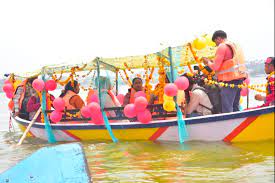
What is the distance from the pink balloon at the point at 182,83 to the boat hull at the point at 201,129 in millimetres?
645

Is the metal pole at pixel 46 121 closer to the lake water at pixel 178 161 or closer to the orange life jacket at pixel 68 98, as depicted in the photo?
the orange life jacket at pixel 68 98

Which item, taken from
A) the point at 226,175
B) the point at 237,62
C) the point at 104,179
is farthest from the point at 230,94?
the point at 104,179

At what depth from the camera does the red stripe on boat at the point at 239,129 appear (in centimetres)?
662

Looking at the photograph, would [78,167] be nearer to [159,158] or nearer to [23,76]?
[159,158]

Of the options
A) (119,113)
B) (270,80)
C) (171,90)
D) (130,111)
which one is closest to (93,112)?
(119,113)

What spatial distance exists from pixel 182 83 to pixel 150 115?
1.01m

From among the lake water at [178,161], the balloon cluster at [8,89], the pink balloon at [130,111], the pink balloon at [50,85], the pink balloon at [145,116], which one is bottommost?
the lake water at [178,161]

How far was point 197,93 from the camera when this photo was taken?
23.9ft

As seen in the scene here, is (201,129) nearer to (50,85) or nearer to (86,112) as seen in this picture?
(86,112)

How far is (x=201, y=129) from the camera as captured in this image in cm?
714

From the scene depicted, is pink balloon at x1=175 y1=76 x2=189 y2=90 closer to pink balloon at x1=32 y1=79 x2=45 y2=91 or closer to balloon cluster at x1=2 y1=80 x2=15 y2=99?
pink balloon at x1=32 y1=79 x2=45 y2=91

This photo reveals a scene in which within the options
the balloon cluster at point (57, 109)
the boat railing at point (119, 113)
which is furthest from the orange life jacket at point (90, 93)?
the balloon cluster at point (57, 109)

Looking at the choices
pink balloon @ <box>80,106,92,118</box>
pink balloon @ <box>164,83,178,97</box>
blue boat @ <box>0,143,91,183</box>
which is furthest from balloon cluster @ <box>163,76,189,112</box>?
blue boat @ <box>0,143,91,183</box>

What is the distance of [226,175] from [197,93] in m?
2.52
